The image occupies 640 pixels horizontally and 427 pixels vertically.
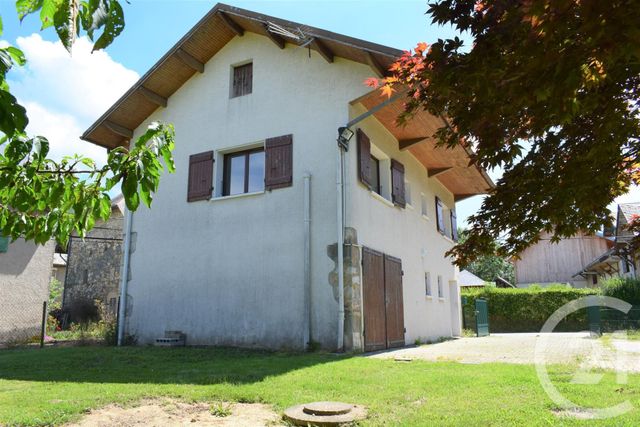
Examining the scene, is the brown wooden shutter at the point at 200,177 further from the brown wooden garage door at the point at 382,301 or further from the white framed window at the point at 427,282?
the white framed window at the point at 427,282

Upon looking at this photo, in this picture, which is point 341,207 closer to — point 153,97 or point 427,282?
point 153,97

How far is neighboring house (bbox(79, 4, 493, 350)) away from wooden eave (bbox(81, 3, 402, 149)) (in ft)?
0.12

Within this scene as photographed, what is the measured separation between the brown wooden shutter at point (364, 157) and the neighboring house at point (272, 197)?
0.03 m

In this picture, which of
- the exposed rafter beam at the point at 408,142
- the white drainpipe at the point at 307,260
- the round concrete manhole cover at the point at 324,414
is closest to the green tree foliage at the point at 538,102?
the round concrete manhole cover at the point at 324,414

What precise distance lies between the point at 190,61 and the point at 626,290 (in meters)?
17.6

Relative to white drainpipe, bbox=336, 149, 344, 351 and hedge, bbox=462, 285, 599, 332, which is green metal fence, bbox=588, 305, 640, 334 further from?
white drainpipe, bbox=336, 149, 344, 351

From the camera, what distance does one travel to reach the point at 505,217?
4.13 metres

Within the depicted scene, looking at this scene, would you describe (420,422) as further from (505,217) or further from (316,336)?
(316,336)

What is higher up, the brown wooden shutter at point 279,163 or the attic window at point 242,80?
the attic window at point 242,80

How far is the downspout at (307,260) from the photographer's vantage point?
32.9ft

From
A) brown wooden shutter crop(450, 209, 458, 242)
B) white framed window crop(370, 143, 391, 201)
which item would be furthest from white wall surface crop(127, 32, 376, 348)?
brown wooden shutter crop(450, 209, 458, 242)

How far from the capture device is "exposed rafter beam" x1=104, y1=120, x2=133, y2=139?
13.3 meters

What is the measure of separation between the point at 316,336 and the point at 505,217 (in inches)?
256

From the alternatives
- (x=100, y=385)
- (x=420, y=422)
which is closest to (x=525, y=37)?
(x=420, y=422)
